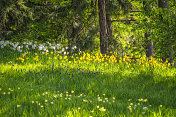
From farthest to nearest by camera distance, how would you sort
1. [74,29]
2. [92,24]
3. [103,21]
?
[74,29]
[92,24]
[103,21]

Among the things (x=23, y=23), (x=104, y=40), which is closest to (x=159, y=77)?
(x=104, y=40)

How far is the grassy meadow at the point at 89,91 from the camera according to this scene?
3.34 metres

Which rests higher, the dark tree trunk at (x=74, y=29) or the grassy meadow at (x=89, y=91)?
the dark tree trunk at (x=74, y=29)

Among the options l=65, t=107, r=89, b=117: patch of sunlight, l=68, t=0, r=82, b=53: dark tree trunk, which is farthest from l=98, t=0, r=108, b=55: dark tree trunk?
l=65, t=107, r=89, b=117: patch of sunlight

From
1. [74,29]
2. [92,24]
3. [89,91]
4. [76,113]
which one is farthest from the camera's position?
[74,29]

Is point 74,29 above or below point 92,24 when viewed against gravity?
below

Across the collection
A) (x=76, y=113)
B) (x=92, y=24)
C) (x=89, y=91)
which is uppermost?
(x=92, y=24)

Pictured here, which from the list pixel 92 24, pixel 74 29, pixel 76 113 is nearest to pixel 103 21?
pixel 92 24

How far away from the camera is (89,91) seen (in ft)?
16.0

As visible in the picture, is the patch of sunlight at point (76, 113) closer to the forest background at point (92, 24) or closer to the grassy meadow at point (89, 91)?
the grassy meadow at point (89, 91)

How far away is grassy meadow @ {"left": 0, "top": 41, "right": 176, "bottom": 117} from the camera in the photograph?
3.34 metres

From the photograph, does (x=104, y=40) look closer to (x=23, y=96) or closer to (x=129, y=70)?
(x=129, y=70)

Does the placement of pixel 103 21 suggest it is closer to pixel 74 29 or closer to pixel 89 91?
pixel 74 29

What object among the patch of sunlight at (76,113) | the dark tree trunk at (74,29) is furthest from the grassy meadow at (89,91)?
the dark tree trunk at (74,29)
